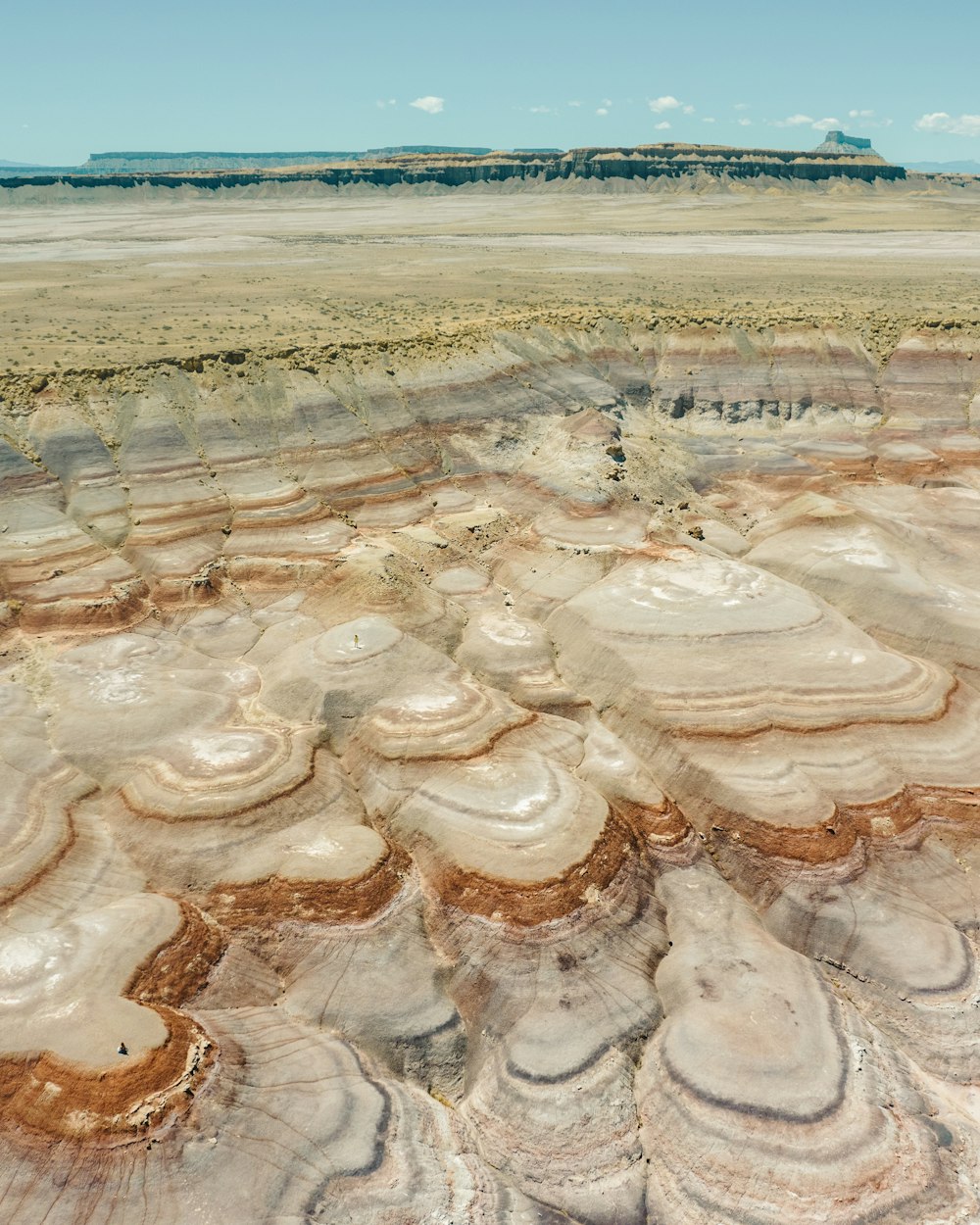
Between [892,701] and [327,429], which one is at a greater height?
[327,429]

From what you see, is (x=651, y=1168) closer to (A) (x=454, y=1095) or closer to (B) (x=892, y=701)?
(A) (x=454, y=1095)

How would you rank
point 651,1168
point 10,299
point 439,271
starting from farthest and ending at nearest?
point 439,271 → point 10,299 → point 651,1168

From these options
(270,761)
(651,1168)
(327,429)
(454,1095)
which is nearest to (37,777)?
(270,761)

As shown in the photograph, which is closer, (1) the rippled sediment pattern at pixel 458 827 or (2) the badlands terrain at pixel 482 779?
(1) the rippled sediment pattern at pixel 458 827

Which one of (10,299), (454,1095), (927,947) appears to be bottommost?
(454,1095)

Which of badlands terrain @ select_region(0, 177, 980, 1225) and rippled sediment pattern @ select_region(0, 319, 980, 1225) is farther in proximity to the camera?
badlands terrain @ select_region(0, 177, 980, 1225)
